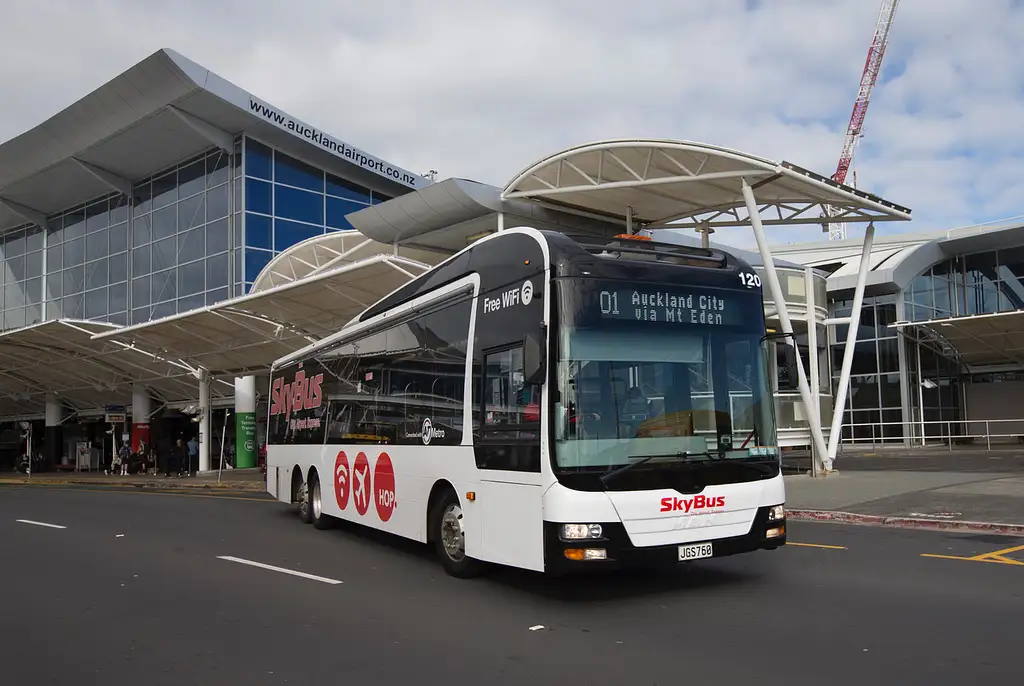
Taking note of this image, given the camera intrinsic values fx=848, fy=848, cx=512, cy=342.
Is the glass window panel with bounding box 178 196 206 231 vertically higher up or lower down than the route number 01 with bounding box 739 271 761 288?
higher up

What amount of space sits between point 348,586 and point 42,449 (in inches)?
2266

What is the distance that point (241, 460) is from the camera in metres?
39.2

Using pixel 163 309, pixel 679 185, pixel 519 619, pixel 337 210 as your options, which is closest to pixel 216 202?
pixel 337 210

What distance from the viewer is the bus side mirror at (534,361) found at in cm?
718

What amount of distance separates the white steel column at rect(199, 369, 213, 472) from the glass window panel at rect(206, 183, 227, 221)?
8.42 m

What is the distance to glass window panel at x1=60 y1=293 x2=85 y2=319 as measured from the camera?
164ft

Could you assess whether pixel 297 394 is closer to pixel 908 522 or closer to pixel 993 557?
pixel 908 522

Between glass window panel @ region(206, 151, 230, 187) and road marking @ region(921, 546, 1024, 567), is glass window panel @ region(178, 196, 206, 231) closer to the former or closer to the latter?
glass window panel @ region(206, 151, 230, 187)

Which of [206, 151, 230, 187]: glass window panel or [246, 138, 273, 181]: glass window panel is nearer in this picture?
[246, 138, 273, 181]: glass window panel

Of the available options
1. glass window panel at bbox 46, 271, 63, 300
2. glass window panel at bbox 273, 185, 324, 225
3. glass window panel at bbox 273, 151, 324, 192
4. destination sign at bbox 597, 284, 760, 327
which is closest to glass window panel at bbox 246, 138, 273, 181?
A: glass window panel at bbox 273, 151, 324, 192

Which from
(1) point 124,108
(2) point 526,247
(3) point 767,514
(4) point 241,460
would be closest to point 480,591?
(3) point 767,514

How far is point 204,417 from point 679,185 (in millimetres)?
25570

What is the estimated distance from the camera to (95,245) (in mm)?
49562

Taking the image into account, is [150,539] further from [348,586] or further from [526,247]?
[526,247]
